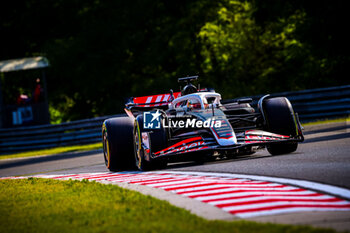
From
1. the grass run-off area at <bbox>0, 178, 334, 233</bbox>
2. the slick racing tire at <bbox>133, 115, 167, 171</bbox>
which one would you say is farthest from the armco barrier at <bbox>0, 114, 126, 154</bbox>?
the grass run-off area at <bbox>0, 178, 334, 233</bbox>

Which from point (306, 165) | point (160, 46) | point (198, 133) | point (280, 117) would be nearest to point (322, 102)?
point (280, 117)

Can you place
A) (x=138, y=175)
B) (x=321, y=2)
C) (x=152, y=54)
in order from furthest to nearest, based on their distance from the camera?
1. (x=152, y=54)
2. (x=321, y=2)
3. (x=138, y=175)

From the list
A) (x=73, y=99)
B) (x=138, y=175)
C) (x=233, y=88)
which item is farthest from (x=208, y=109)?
(x=73, y=99)

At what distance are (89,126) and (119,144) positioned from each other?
524 inches

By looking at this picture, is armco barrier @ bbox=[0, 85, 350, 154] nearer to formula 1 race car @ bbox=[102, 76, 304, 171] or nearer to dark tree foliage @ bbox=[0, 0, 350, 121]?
dark tree foliage @ bbox=[0, 0, 350, 121]

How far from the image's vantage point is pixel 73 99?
40.5 metres

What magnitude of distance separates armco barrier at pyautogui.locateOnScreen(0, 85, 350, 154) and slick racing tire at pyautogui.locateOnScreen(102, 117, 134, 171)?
387 inches

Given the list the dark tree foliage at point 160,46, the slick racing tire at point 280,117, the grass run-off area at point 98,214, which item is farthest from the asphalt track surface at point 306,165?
the dark tree foliage at point 160,46

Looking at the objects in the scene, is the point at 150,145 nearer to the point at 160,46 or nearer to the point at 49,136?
the point at 49,136

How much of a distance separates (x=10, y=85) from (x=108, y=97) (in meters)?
8.46

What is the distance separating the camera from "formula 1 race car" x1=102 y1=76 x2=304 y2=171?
9812mm

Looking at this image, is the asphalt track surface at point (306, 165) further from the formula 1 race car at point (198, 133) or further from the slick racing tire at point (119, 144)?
the slick racing tire at point (119, 144)

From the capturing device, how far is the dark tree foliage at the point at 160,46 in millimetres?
31266

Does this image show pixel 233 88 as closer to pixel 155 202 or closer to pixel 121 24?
pixel 121 24
